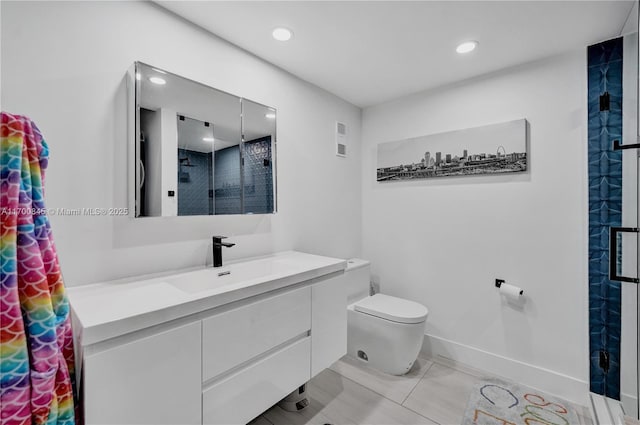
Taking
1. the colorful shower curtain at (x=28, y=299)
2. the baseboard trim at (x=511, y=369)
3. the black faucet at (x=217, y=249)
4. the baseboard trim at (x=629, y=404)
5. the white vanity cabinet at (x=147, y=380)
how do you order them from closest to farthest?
the colorful shower curtain at (x=28, y=299), the white vanity cabinet at (x=147, y=380), the baseboard trim at (x=629, y=404), the black faucet at (x=217, y=249), the baseboard trim at (x=511, y=369)

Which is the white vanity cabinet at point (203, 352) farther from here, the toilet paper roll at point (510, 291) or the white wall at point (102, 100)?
the toilet paper roll at point (510, 291)

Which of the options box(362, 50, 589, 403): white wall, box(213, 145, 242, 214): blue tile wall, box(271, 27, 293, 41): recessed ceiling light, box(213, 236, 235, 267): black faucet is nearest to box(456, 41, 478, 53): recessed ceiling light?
box(362, 50, 589, 403): white wall

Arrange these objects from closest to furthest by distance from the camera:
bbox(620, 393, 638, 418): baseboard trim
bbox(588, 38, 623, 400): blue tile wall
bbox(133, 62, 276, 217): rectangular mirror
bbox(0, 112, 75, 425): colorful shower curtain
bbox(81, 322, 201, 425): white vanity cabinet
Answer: bbox(0, 112, 75, 425): colorful shower curtain → bbox(81, 322, 201, 425): white vanity cabinet → bbox(133, 62, 276, 217): rectangular mirror → bbox(620, 393, 638, 418): baseboard trim → bbox(588, 38, 623, 400): blue tile wall

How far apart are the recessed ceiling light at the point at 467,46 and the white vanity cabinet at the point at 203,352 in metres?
1.65

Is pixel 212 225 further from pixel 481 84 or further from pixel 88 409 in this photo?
pixel 481 84

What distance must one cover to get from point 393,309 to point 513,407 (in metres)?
0.89

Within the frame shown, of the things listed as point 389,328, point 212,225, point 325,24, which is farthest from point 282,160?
point 389,328

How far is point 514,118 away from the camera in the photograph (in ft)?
6.88

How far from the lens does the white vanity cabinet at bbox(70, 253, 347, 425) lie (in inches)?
34.0

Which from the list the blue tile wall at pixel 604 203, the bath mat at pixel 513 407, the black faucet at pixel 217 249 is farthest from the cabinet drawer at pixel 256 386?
the blue tile wall at pixel 604 203

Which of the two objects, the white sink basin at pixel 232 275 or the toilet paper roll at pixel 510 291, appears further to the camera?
the toilet paper roll at pixel 510 291

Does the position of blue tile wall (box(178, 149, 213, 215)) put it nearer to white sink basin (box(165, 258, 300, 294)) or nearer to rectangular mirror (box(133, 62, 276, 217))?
rectangular mirror (box(133, 62, 276, 217))

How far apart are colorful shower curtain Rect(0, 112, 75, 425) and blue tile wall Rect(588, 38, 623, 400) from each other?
105 inches

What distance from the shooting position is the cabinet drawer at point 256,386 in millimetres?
1138
